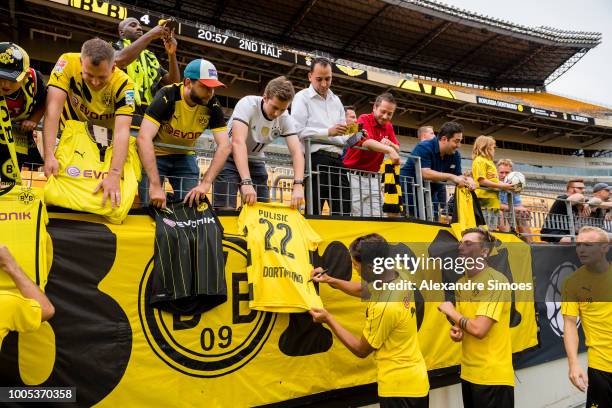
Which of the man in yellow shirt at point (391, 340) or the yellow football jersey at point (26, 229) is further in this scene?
the man in yellow shirt at point (391, 340)

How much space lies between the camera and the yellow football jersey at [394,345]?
2.36m

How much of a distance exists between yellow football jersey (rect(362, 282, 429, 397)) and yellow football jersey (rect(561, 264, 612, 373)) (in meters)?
1.44

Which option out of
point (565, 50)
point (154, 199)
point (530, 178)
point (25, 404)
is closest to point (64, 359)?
point (25, 404)

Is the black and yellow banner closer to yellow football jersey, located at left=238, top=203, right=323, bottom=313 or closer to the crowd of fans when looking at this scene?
yellow football jersey, located at left=238, top=203, right=323, bottom=313

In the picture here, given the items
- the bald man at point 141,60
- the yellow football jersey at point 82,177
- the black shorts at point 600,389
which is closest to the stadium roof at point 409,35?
the bald man at point 141,60

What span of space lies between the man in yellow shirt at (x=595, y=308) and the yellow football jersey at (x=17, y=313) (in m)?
3.18

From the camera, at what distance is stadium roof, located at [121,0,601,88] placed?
19266 mm

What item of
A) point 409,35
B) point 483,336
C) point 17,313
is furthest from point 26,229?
point 409,35

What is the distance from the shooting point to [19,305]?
68.0 inches

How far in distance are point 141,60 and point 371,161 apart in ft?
7.49

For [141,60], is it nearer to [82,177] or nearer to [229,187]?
[229,187]

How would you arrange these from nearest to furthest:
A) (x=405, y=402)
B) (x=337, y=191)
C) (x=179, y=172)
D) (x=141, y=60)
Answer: (x=405, y=402)
(x=179, y=172)
(x=141, y=60)
(x=337, y=191)

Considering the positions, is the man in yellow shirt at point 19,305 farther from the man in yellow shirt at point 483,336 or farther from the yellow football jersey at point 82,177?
the man in yellow shirt at point 483,336

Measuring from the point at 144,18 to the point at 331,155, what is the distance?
36.3 ft
